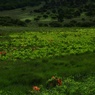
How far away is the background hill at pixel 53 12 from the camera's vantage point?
345ft

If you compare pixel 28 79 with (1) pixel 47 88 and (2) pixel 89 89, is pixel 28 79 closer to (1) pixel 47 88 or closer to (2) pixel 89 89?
(1) pixel 47 88

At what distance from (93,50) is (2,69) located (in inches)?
564

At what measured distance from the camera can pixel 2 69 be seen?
27.3 metres

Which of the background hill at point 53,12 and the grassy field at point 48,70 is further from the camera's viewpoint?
the background hill at point 53,12

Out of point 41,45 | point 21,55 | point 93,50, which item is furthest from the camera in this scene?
point 41,45

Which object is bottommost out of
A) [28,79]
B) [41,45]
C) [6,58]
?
[41,45]

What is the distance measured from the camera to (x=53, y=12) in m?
130

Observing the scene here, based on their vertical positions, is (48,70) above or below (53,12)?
above

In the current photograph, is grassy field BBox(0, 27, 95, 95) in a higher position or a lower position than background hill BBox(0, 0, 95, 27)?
higher

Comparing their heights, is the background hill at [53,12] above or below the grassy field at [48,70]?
below

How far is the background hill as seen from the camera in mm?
105088

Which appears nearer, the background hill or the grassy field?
the grassy field

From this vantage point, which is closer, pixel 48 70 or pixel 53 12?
pixel 48 70

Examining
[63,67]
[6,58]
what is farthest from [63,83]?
[6,58]
